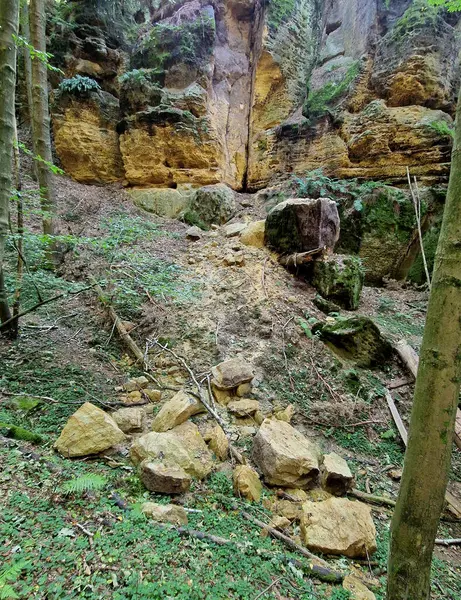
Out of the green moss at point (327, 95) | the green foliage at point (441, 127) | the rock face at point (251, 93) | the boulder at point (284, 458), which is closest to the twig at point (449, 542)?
the boulder at point (284, 458)

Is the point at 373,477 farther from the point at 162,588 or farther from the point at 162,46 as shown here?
the point at 162,46

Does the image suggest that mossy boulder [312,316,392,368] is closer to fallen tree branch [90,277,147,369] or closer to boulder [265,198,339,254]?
boulder [265,198,339,254]

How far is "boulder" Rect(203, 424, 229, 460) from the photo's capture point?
9.13 feet

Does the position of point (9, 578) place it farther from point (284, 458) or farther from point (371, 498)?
point (371, 498)

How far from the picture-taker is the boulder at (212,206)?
8578 mm

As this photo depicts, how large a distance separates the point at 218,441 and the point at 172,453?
1.70 ft

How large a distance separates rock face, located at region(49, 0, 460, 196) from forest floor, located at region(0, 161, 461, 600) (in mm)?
3517

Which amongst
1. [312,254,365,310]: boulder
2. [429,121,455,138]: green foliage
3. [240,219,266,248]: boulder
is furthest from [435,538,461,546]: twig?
[429,121,455,138]: green foliage

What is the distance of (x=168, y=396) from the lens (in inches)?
135

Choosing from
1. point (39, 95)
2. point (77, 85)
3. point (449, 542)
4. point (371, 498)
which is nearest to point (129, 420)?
point (371, 498)

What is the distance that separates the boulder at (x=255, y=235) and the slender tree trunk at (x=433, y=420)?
4945mm

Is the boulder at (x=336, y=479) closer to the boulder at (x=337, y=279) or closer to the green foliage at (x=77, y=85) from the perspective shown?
the boulder at (x=337, y=279)

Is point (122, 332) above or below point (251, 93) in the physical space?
below

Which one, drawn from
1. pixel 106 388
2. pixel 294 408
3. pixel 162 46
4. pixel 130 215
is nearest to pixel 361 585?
pixel 294 408
